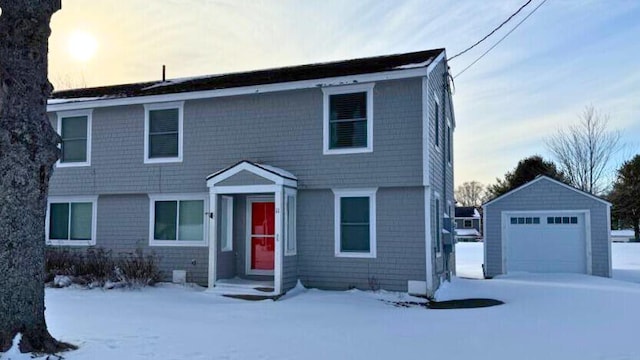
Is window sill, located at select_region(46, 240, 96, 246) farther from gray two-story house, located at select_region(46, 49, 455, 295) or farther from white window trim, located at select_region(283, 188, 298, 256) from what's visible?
white window trim, located at select_region(283, 188, 298, 256)

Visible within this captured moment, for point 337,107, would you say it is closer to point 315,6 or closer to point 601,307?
→ point 315,6

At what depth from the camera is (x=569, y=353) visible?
665cm

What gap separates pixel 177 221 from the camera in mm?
13727

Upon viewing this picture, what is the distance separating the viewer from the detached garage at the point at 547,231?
56.6ft

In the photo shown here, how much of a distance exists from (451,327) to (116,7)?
8808mm

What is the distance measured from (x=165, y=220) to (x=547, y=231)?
38.5 feet

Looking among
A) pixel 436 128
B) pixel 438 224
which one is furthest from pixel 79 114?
pixel 438 224

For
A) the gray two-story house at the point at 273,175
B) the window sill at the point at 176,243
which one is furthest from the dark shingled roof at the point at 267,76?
the window sill at the point at 176,243

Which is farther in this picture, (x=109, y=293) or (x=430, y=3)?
(x=430, y=3)

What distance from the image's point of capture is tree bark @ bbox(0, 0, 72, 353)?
624 centimetres

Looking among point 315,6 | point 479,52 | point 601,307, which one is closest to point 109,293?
point 315,6

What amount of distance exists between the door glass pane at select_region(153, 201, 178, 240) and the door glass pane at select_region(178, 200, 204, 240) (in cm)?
19

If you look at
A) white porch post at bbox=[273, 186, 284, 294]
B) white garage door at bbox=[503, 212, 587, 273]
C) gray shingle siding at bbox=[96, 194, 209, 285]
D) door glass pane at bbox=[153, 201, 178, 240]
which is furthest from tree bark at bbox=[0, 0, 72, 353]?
white garage door at bbox=[503, 212, 587, 273]

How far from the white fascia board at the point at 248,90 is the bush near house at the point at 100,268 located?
372 centimetres
